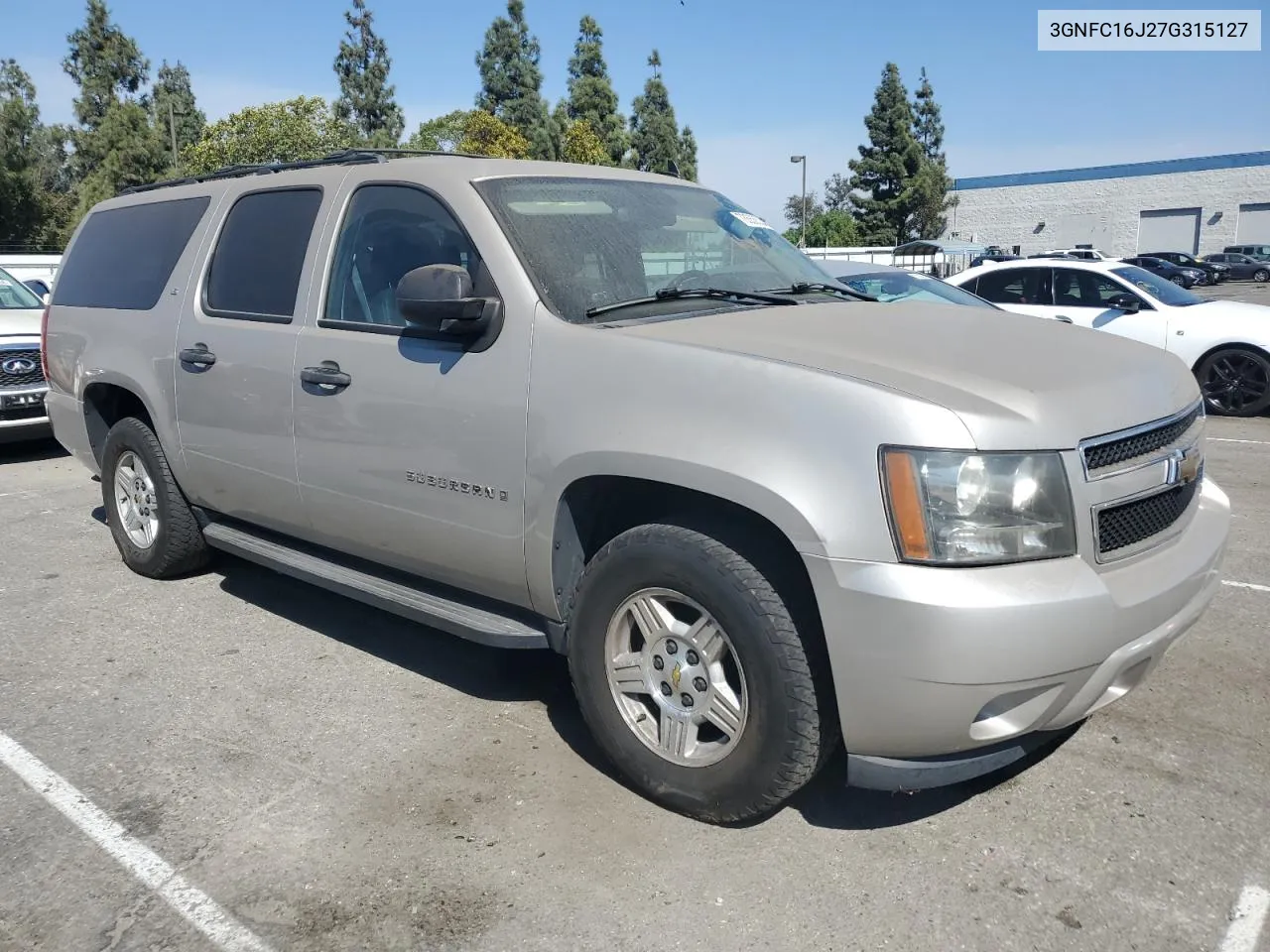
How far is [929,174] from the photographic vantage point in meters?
57.9

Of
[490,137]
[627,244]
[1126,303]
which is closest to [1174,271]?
[490,137]

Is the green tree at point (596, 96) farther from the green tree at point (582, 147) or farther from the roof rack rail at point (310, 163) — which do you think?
the roof rack rail at point (310, 163)

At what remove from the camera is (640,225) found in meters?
3.84

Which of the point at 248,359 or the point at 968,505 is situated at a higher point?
the point at 248,359

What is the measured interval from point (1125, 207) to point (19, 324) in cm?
6517

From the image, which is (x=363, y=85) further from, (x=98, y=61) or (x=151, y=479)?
(x=151, y=479)

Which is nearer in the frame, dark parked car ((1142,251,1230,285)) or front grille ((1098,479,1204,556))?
front grille ((1098,479,1204,556))

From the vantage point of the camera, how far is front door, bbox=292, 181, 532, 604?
337 centimetres

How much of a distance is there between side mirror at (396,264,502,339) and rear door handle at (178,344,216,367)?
1493mm

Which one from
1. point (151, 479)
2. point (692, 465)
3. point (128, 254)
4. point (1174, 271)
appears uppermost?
point (128, 254)

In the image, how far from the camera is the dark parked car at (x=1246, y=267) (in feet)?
153

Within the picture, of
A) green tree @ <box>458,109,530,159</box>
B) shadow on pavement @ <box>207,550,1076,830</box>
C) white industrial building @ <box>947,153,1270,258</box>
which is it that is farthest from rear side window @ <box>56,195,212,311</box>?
white industrial building @ <box>947,153,1270,258</box>

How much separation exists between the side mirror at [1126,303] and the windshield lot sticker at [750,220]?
26.7 ft

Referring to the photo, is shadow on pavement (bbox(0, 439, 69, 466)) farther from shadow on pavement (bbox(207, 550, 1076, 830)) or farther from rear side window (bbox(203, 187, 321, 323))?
rear side window (bbox(203, 187, 321, 323))
